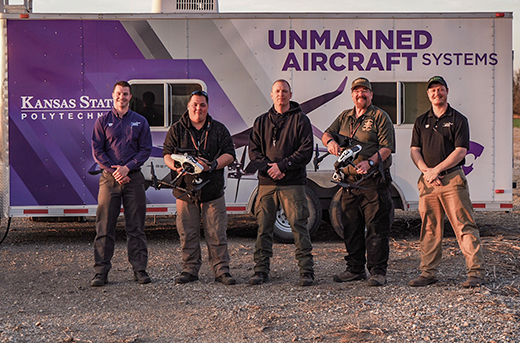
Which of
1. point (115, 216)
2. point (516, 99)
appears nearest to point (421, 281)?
point (115, 216)

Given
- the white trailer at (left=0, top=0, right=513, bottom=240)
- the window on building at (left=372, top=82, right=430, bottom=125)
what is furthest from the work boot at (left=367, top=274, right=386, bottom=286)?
the window on building at (left=372, top=82, right=430, bottom=125)

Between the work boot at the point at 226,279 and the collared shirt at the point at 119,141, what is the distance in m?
1.33

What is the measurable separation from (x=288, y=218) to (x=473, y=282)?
175cm

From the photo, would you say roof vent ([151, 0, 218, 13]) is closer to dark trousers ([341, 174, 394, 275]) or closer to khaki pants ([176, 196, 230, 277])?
khaki pants ([176, 196, 230, 277])

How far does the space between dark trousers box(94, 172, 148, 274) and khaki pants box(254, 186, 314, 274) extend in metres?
1.14

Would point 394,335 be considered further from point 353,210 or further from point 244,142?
point 244,142

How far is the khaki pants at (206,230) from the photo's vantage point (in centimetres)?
579

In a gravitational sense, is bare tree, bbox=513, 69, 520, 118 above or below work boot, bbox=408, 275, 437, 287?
above

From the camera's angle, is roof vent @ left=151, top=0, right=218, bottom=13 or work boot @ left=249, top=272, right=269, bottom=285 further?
roof vent @ left=151, top=0, right=218, bottom=13

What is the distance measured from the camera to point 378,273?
18.4 feet

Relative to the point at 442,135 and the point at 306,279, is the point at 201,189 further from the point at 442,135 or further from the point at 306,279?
the point at 442,135

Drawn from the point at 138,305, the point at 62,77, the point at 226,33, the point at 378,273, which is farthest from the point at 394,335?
the point at 62,77

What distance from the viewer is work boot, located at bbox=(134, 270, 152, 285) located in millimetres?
5762

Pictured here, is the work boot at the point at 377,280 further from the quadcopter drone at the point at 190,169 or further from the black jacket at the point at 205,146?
the quadcopter drone at the point at 190,169
